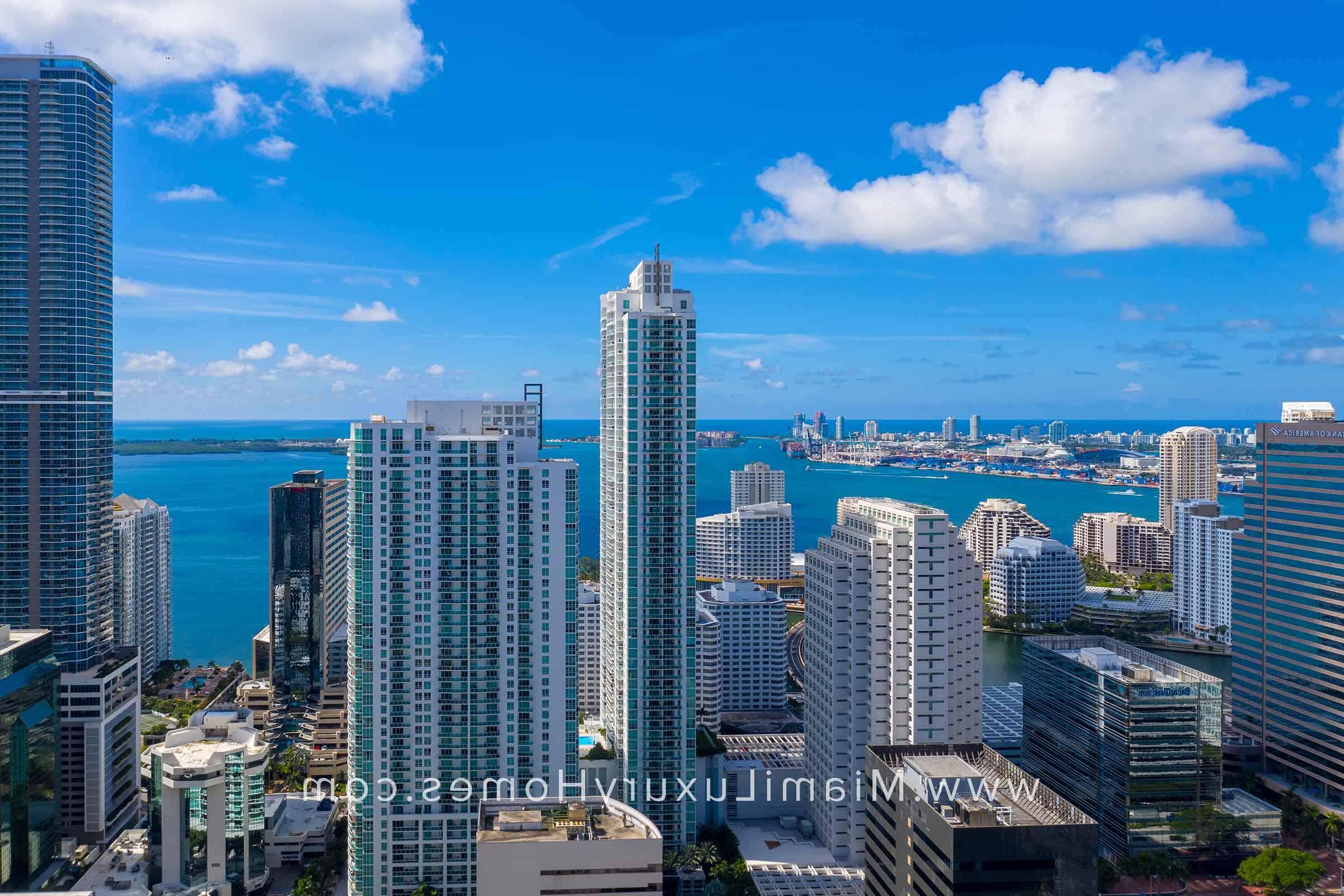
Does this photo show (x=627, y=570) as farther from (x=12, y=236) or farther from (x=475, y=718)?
(x=12, y=236)

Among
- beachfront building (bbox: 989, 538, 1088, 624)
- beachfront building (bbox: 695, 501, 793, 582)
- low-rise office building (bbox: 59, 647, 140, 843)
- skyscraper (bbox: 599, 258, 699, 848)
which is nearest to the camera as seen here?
skyscraper (bbox: 599, 258, 699, 848)

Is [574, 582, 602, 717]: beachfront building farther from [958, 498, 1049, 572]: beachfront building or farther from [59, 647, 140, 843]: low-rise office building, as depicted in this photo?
[958, 498, 1049, 572]: beachfront building

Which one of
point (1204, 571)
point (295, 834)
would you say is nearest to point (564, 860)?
point (295, 834)

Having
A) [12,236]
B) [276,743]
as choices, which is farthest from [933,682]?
[12,236]

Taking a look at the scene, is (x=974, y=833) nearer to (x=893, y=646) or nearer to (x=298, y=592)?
(x=893, y=646)

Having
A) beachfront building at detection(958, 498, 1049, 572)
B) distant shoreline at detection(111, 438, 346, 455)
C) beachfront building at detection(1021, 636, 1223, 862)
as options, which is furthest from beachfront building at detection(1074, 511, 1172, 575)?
distant shoreline at detection(111, 438, 346, 455)

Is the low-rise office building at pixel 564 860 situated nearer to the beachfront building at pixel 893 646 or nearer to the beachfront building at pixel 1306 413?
the beachfront building at pixel 893 646
